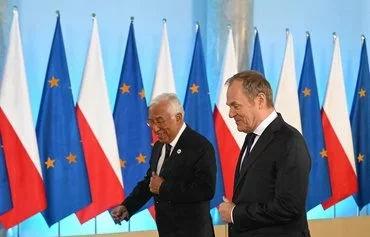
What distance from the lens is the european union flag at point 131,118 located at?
4453mm

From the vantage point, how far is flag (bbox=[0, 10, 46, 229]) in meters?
4.03

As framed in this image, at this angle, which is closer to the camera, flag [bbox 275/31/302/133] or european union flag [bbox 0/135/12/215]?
european union flag [bbox 0/135/12/215]

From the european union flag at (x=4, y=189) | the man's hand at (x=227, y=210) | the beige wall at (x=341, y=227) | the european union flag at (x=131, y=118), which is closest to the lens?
the man's hand at (x=227, y=210)

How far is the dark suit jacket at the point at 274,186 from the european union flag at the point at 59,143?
2347 millimetres

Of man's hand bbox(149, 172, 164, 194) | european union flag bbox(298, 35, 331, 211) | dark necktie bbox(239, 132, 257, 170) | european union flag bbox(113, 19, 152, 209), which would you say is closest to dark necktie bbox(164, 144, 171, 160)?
man's hand bbox(149, 172, 164, 194)

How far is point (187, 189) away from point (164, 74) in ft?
6.51

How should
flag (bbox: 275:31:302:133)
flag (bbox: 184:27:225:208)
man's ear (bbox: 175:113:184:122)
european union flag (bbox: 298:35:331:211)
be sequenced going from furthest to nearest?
european union flag (bbox: 298:35:331:211), flag (bbox: 275:31:302:133), flag (bbox: 184:27:225:208), man's ear (bbox: 175:113:184:122)

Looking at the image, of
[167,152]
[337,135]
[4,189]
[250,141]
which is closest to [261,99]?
[250,141]

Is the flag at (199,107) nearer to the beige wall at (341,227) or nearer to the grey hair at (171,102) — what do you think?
the beige wall at (341,227)

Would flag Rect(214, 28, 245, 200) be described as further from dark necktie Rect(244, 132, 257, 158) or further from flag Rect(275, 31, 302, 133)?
dark necktie Rect(244, 132, 257, 158)

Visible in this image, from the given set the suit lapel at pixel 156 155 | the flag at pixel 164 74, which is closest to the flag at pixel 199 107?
the flag at pixel 164 74

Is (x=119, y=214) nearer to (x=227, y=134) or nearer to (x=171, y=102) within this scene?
(x=171, y=102)

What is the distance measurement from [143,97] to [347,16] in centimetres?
240

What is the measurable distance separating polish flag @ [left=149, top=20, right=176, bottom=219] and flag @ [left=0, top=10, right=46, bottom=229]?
Answer: 93 cm
